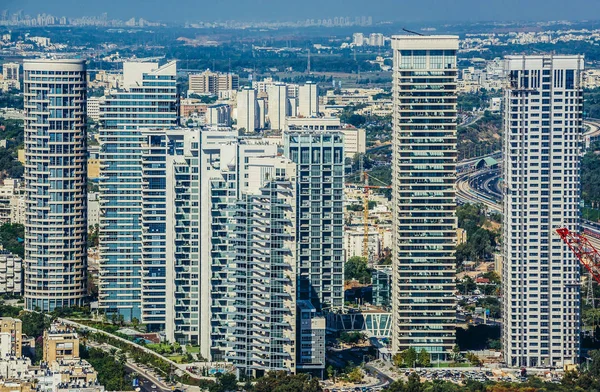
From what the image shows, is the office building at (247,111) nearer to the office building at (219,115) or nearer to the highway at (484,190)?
the office building at (219,115)

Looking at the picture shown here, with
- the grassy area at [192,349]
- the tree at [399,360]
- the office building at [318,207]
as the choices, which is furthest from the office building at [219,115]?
the tree at [399,360]

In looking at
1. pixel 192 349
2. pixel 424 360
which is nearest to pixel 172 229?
pixel 192 349

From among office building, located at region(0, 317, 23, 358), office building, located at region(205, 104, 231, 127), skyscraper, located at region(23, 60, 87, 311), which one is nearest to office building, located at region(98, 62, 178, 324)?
skyscraper, located at region(23, 60, 87, 311)

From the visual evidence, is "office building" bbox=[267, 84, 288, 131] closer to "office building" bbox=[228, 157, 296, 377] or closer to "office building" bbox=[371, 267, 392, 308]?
"office building" bbox=[371, 267, 392, 308]

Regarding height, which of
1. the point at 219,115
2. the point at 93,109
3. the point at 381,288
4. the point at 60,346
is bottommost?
the point at 60,346

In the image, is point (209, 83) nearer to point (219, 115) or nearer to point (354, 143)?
point (219, 115)

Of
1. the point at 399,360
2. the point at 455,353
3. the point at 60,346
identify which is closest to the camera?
the point at 60,346
